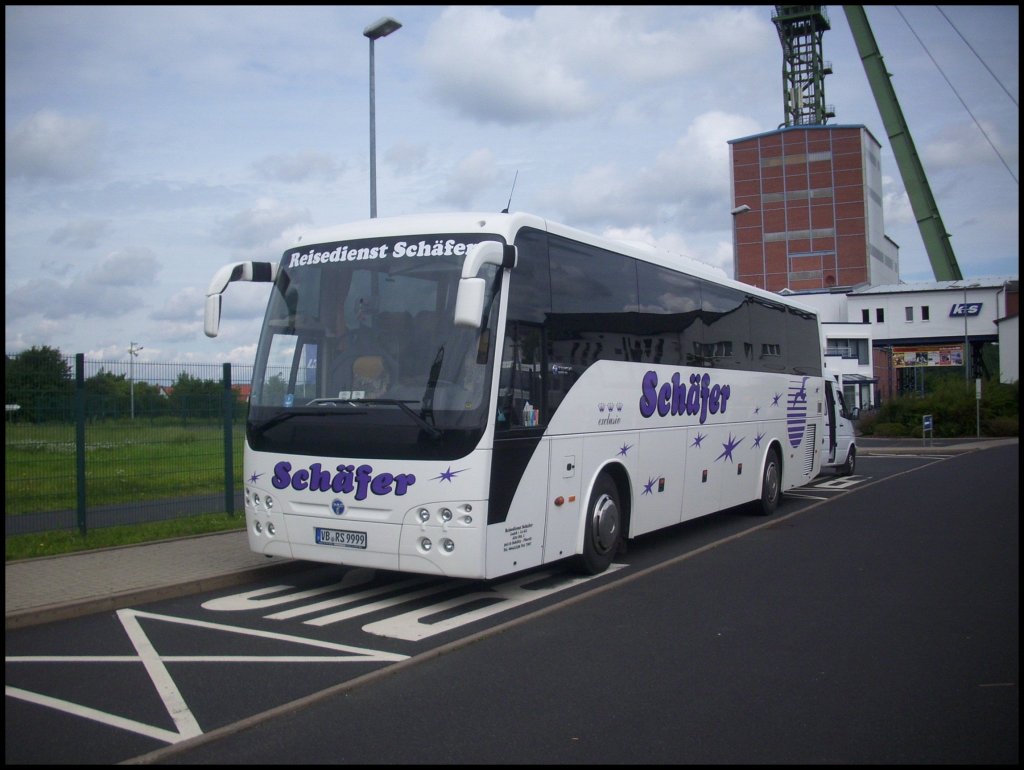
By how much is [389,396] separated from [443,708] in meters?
3.17

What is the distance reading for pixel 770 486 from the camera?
15406 mm

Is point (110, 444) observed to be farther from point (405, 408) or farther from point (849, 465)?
point (849, 465)

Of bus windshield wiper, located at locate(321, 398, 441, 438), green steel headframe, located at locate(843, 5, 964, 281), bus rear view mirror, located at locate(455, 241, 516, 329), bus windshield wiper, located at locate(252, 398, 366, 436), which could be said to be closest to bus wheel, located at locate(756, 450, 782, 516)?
bus windshield wiper, located at locate(321, 398, 441, 438)

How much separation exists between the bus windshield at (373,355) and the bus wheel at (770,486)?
28.1 feet

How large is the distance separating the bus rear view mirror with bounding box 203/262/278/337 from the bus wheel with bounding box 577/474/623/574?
13.0 ft

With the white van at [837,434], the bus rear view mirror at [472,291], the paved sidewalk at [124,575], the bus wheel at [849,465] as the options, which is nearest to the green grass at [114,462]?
the paved sidewalk at [124,575]

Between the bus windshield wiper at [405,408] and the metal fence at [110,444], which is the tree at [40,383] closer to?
the metal fence at [110,444]

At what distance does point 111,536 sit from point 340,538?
4.70 meters

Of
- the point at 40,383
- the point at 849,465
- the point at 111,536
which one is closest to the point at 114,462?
the point at 111,536

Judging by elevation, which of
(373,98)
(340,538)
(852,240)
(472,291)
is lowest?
A: (340,538)

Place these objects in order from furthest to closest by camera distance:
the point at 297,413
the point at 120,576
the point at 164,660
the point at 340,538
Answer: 1. the point at 120,576
2. the point at 297,413
3. the point at 340,538
4. the point at 164,660

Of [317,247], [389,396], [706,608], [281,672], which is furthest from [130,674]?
[706,608]

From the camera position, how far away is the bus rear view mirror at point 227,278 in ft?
28.8

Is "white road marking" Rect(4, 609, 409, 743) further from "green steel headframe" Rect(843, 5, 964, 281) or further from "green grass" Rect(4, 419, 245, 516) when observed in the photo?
"green steel headframe" Rect(843, 5, 964, 281)
